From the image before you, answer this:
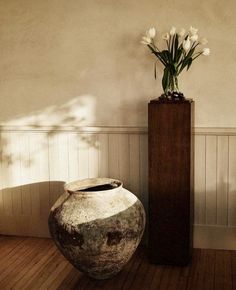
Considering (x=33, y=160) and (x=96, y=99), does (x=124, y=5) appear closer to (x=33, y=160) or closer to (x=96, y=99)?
(x=96, y=99)

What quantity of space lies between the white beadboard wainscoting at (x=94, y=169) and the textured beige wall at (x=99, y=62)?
4.2 inches

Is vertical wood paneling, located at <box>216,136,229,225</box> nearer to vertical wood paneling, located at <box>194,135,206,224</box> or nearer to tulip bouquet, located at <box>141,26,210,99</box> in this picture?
vertical wood paneling, located at <box>194,135,206,224</box>

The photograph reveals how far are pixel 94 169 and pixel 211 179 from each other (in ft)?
2.85

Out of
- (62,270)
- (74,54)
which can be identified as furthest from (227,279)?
(74,54)

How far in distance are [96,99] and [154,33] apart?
0.67 meters

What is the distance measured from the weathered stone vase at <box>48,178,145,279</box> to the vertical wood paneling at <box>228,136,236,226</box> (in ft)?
2.44

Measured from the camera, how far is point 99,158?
3553mm

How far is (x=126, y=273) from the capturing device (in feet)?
10.1

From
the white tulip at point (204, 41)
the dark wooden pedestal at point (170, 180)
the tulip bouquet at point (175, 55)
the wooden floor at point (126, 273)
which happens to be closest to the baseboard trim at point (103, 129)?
the dark wooden pedestal at point (170, 180)

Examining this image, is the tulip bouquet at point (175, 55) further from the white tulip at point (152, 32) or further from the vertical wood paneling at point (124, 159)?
the vertical wood paneling at point (124, 159)

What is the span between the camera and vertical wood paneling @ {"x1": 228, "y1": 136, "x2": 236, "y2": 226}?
3307 mm

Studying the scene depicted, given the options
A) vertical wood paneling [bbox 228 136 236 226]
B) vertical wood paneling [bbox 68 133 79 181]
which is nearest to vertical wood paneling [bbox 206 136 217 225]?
vertical wood paneling [bbox 228 136 236 226]

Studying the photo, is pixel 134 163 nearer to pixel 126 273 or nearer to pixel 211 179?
pixel 211 179

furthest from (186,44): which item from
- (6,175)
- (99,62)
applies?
(6,175)
